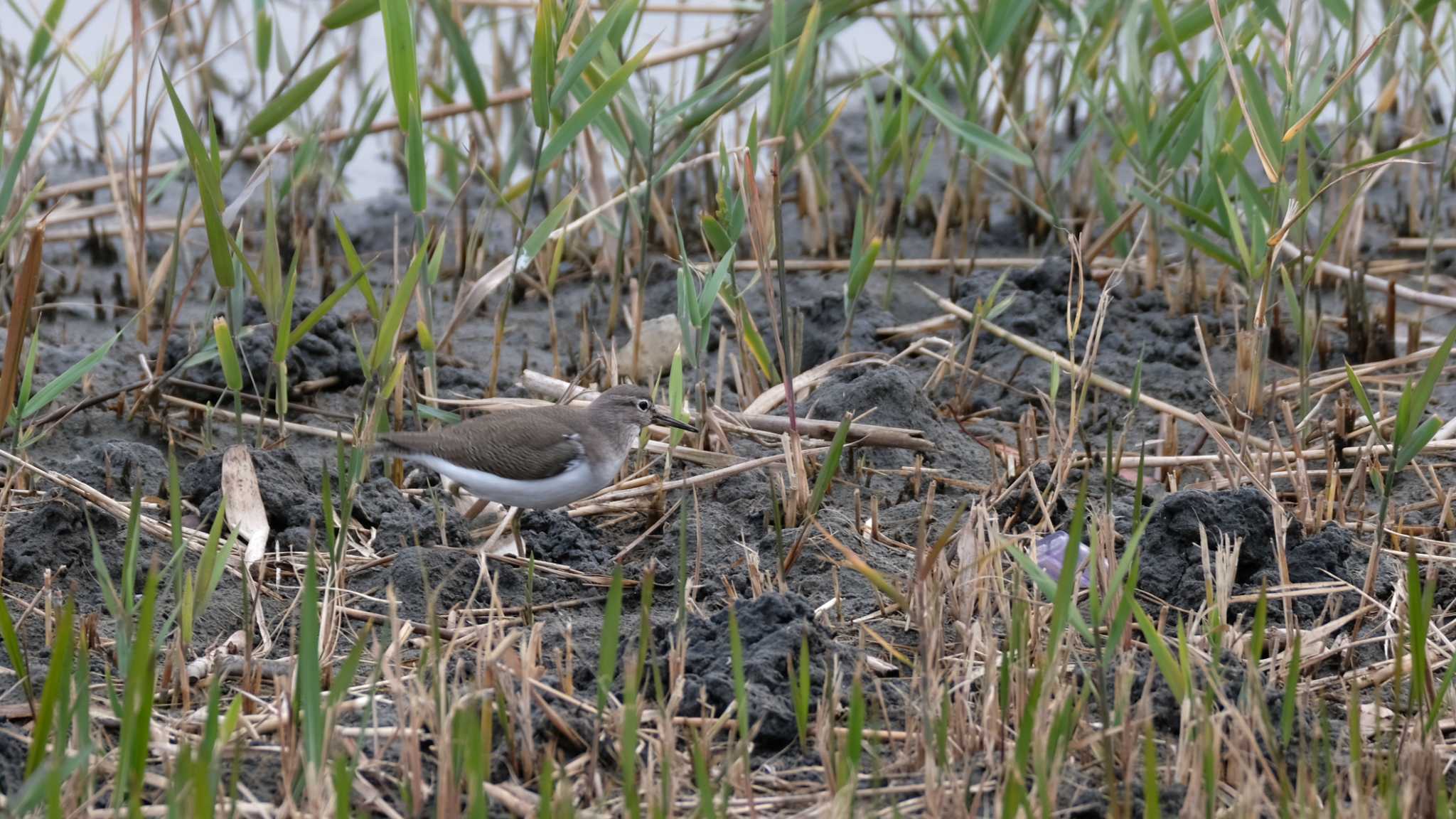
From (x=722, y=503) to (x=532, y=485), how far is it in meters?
0.65

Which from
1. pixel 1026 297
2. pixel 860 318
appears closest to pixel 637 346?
pixel 860 318

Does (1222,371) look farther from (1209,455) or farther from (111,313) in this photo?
(111,313)

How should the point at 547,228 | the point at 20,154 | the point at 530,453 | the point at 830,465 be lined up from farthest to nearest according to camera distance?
the point at 547,228
the point at 20,154
the point at 530,453
the point at 830,465

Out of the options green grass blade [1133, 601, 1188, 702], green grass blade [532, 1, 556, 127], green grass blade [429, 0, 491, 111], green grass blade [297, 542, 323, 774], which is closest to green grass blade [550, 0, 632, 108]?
green grass blade [532, 1, 556, 127]

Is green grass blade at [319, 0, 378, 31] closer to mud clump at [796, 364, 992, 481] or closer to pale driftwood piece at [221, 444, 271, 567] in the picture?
pale driftwood piece at [221, 444, 271, 567]

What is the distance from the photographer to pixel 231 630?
4059 millimetres

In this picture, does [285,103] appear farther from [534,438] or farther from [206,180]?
[534,438]

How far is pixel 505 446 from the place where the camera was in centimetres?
465

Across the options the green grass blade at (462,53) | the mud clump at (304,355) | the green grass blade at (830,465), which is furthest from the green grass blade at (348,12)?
the green grass blade at (830,465)

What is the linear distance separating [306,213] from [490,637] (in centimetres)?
457

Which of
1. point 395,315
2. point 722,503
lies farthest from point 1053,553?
point 395,315

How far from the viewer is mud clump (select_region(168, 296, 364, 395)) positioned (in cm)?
575

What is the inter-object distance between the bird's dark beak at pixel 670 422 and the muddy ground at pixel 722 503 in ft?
0.67

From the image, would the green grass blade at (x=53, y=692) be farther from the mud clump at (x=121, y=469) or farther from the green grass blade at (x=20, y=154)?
the green grass blade at (x=20, y=154)
